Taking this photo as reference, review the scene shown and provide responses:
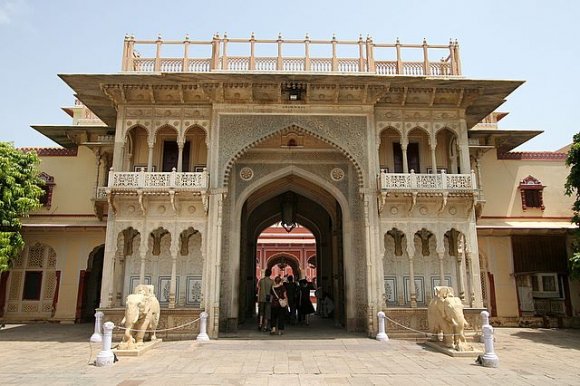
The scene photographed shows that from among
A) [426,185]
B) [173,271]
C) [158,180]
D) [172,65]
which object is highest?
[172,65]

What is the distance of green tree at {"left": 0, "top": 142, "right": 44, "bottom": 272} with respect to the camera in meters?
13.6

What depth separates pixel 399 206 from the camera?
13.1 m

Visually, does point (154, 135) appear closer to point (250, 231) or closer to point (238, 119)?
point (238, 119)

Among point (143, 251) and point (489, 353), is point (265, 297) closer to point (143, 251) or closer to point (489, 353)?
point (143, 251)

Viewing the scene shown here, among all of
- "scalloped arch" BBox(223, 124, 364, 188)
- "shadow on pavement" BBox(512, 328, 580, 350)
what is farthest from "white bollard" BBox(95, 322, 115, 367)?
"shadow on pavement" BBox(512, 328, 580, 350)

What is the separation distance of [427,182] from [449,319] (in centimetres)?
467

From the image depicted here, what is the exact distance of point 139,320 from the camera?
32.1 ft

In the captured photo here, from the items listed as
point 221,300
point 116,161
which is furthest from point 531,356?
point 116,161

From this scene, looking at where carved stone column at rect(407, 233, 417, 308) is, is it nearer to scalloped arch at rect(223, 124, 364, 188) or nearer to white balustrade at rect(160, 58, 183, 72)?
scalloped arch at rect(223, 124, 364, 188)

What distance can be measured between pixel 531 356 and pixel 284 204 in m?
10.9

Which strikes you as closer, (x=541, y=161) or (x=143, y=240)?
(x=143, y=240)

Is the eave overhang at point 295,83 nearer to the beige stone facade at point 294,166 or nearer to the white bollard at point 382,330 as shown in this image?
the beige stone facade at point 294,166

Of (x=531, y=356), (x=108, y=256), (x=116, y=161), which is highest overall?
(x=116, y=161)

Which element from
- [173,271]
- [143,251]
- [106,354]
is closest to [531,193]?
[173,271]
